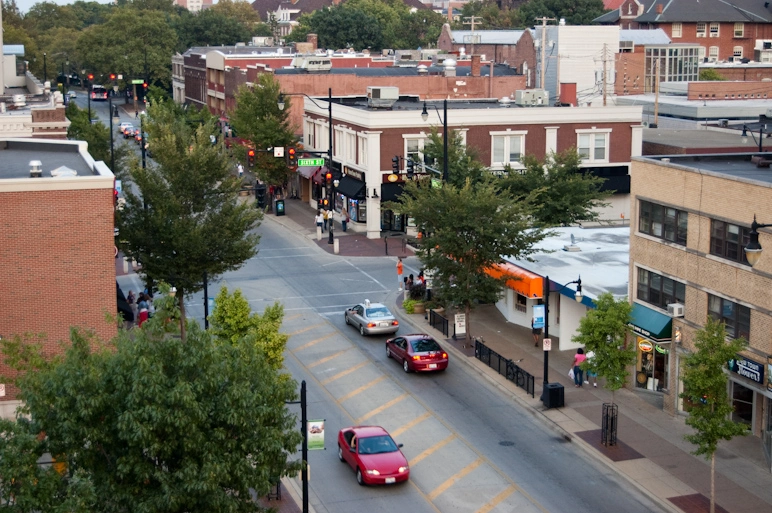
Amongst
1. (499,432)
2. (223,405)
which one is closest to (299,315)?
(499,432)

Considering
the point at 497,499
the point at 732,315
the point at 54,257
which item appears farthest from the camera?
the point at 732,315

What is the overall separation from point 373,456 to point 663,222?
41.0 ft

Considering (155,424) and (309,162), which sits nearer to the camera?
(155,424)

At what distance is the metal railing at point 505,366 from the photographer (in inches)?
1487

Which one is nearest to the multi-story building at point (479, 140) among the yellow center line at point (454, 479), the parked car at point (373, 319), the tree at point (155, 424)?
the parked car at point (373, 319)

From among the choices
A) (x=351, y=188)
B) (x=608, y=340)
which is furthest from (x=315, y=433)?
(x=351, y=188)

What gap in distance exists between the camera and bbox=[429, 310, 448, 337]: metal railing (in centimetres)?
4534

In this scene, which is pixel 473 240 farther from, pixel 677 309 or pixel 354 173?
pixel 354 173

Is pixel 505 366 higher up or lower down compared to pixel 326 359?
higher up

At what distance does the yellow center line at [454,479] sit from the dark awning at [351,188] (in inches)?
1472

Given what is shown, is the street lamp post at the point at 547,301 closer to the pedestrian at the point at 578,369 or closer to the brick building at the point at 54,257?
the pedestrian at the point at 578,369

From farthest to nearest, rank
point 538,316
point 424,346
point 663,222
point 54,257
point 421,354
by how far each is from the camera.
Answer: point 424,346 → point 421,354 → point 538,316 → point 663,222 → point 54,257

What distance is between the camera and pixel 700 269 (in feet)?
110

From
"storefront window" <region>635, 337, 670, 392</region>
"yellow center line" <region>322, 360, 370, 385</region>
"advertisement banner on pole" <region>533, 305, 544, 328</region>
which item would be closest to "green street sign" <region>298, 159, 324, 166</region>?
"yellow center line" <region>322, 360, 370, 385</region>
